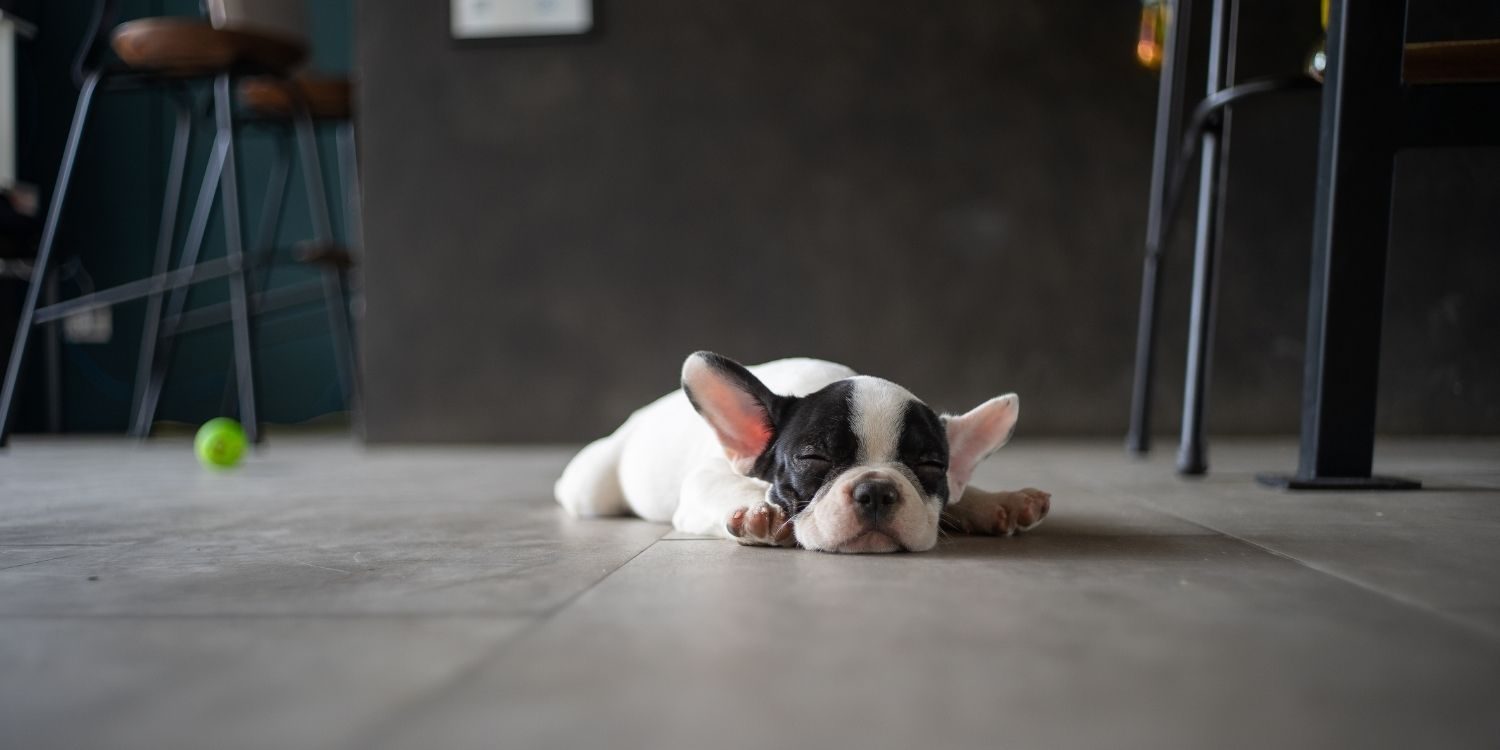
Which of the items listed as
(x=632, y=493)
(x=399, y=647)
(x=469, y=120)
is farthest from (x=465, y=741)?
(x=469, y=120)

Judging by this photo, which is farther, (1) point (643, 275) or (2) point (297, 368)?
(2) point (297, 368)

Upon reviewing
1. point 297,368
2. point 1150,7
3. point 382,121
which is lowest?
point 297,368

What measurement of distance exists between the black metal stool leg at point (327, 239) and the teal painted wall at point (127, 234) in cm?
12

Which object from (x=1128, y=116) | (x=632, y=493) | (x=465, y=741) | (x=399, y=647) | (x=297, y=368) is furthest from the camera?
(x=297, y=368)

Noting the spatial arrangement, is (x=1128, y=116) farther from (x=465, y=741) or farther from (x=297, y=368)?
(x=297, y=368)

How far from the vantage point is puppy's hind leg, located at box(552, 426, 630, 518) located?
181cm

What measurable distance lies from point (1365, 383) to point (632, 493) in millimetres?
1373

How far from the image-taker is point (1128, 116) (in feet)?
12.0

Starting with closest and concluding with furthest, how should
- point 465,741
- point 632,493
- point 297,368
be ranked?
point 465,741 < point 632,493 < point 297,368

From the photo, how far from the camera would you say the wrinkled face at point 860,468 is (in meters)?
1.25

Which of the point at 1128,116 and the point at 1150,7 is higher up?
the point at 1150,7

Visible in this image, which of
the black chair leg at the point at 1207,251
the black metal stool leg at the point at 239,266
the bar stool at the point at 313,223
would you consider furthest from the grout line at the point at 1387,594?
the bar stool at the point at 313,223

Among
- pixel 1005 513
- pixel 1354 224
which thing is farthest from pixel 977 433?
pixel 1354 224

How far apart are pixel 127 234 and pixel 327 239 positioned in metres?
1.57
